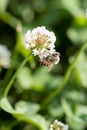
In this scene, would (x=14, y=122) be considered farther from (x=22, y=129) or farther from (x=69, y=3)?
(x=69, y=3)

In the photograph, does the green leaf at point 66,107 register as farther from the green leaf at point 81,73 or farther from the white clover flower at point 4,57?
the white clover flower at point 4,57

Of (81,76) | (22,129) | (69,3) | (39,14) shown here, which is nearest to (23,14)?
(39,14)

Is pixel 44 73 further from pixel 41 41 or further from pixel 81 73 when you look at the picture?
pixel 41 41

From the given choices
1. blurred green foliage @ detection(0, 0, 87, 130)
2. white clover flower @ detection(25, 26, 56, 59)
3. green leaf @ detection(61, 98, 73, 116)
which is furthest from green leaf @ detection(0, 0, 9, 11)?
white clover flower @ detection(25, 26, 56, 59)

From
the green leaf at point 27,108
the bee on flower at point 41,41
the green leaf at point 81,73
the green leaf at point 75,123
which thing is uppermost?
the green leaf at point 81,73

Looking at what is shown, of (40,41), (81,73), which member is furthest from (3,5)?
(40,41)

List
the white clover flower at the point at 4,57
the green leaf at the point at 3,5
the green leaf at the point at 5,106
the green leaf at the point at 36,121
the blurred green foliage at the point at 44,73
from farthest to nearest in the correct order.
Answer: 1. the green leaf at the point at 3,5
2. the white clover flower at the point at 4,57
3. the blurred green foliage at the point at 44,73
4. the green leaf at the point at 36,121
5. the green leaf at the point at 5,106

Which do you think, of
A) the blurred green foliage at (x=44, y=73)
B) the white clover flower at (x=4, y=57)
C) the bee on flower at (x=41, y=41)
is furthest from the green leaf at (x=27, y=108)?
the bee on flower at (x=41, y=41)

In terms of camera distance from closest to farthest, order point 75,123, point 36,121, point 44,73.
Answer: point 36,121 < point 75,123 < point 44,73
